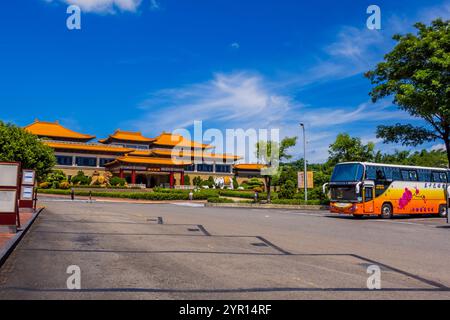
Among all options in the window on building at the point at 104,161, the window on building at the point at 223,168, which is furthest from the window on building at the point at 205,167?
the window on building at the point at 104,161

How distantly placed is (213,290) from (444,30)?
28.2 meters

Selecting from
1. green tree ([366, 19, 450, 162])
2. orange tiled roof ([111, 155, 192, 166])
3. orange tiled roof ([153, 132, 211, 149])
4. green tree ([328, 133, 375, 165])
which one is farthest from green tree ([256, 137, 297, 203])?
orange tiled roof ([153, 132, 211, 149])

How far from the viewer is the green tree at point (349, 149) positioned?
43.0 metres

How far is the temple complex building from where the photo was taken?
6838 centimetres

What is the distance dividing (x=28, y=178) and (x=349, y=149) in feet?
111

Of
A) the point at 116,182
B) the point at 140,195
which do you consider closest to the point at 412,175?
the point at 140,195

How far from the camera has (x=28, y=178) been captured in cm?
1716

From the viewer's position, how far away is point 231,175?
277ft

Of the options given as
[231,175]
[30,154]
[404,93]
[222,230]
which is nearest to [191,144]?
[231,175]

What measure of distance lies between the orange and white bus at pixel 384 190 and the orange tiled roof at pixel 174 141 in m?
60.0

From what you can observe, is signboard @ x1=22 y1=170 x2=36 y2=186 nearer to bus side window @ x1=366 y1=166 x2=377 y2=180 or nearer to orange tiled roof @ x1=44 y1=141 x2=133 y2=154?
bus side window @ x1=366 y1=166 x2=377 y2=180

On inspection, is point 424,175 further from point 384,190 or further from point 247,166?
point 247,166

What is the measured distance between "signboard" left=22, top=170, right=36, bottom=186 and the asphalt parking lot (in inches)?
201

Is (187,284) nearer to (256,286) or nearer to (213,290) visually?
(213,290)
